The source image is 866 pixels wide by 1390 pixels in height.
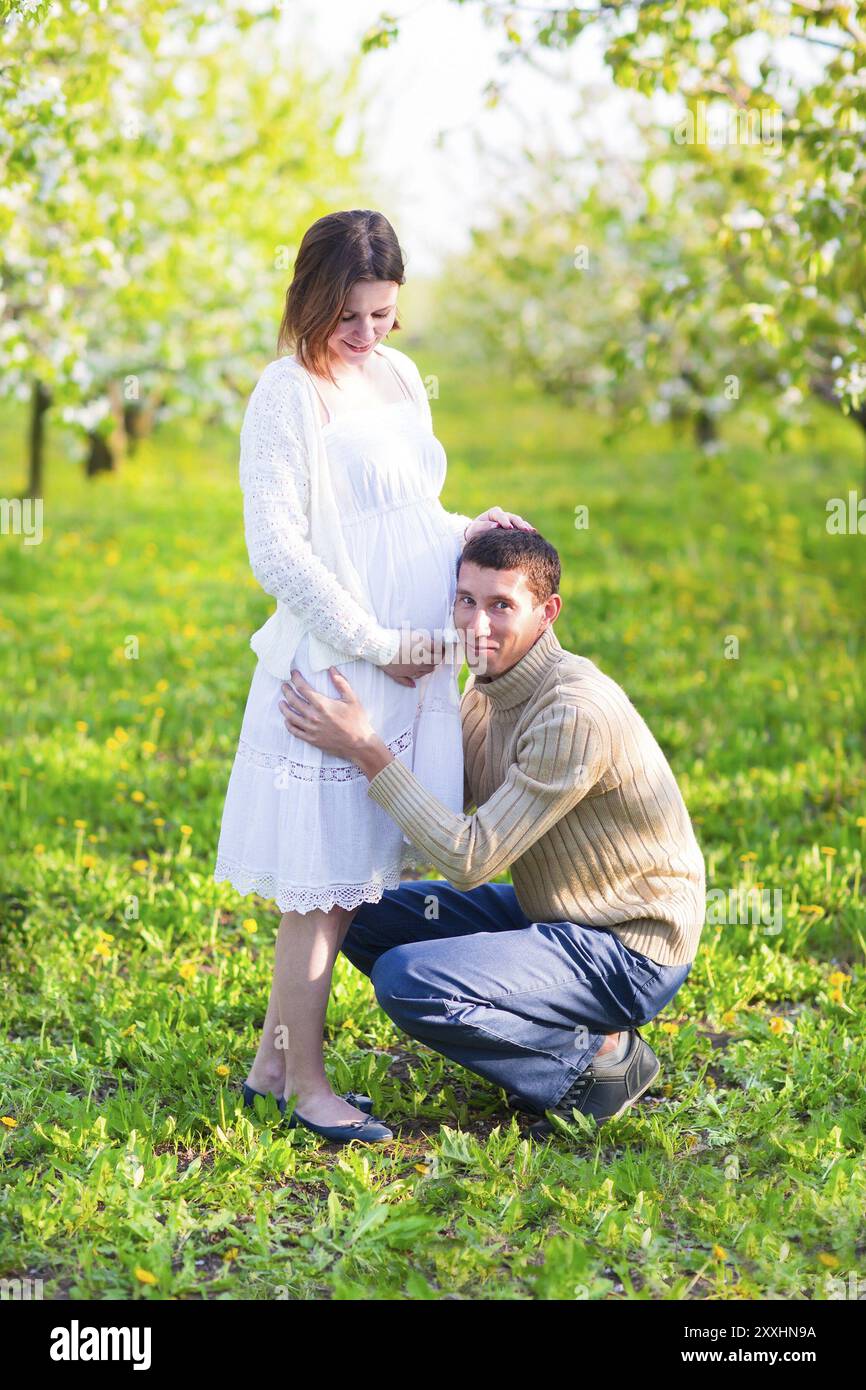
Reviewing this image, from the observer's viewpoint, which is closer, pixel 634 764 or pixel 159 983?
pixel 634 764

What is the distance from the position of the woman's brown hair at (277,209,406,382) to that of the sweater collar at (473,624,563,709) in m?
0.83

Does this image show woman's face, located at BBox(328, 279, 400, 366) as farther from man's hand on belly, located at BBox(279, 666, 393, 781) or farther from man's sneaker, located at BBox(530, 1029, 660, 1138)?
man's sneaker, located at BBox(530, 1029, 660, 1138)

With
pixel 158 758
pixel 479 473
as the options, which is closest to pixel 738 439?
pixel 479 473

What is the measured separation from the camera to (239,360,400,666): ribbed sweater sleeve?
118 inches

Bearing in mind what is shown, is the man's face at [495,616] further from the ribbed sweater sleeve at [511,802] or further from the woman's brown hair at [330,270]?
the woman's brown hair at [330,270]

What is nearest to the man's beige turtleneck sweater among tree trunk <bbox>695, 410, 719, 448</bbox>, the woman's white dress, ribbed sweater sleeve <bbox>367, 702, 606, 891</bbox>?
ribbed sweater sleeve <bbox>367, 702, 606, 891</bbox>

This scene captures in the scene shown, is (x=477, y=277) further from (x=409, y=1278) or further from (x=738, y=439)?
(x=409, y=1278)

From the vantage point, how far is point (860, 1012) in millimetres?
3904

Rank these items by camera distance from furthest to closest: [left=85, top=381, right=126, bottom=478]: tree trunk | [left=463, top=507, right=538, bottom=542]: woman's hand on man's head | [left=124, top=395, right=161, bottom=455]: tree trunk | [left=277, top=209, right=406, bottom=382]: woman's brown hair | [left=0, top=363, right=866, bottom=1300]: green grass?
[left=124, top=395, right=161, bottom=455]: tree trunk
[left=85, top=381, right=126, bottom=478]: tree trunk
[left=463, top=507, right=538, bottom=542]: woman's hand on man's head
[left=277, top=209, right=406, bottom=382]: woman's brown hair
[left=0, top=363, right=866, bottom=1300]: green grass

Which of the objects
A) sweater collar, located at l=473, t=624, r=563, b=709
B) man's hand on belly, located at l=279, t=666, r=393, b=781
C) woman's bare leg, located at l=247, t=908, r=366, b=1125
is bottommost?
woman's bare leg, located at l=247, t=908, r=366, b=1125

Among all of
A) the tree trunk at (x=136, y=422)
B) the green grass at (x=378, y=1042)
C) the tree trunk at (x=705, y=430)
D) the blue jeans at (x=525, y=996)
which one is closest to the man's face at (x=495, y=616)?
the blue jeans at (x=525, y=996)

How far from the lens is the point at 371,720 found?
3.20 meters
